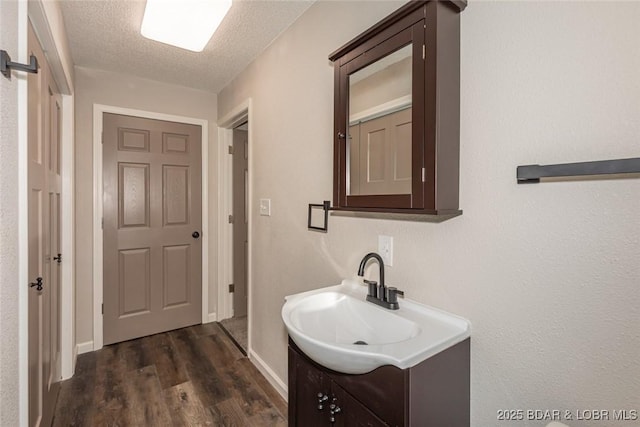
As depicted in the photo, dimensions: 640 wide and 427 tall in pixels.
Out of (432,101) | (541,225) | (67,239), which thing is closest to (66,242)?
(67,239)

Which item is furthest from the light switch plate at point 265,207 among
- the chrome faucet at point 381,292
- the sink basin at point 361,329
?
the chrome faucet at point 381,292

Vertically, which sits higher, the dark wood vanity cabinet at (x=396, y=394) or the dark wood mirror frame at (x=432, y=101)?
the dark wood mirror frame at (x=432, y=101)

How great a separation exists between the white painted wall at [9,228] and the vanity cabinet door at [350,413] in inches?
36.9

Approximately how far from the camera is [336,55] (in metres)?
1.40

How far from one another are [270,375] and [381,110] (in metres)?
1.90

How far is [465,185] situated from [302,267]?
1.11m

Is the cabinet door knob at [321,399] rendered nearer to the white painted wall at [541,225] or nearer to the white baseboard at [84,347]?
the white painted wall at [541,225]

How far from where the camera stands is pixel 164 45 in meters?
2.22

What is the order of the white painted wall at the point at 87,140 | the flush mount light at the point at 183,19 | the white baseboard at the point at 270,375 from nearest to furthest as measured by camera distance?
the flush mount light at the point at 183,19 < the white baseboard at the point at 270,375 < the white painted wall at the point at 87,140

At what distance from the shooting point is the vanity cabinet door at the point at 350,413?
97cm

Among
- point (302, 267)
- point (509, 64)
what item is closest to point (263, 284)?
point (302, 267)

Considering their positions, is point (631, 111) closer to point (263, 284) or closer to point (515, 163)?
point (515, 163)

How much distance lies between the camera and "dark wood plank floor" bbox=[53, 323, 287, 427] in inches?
73.0

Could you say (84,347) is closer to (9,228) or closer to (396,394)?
(9,228)
